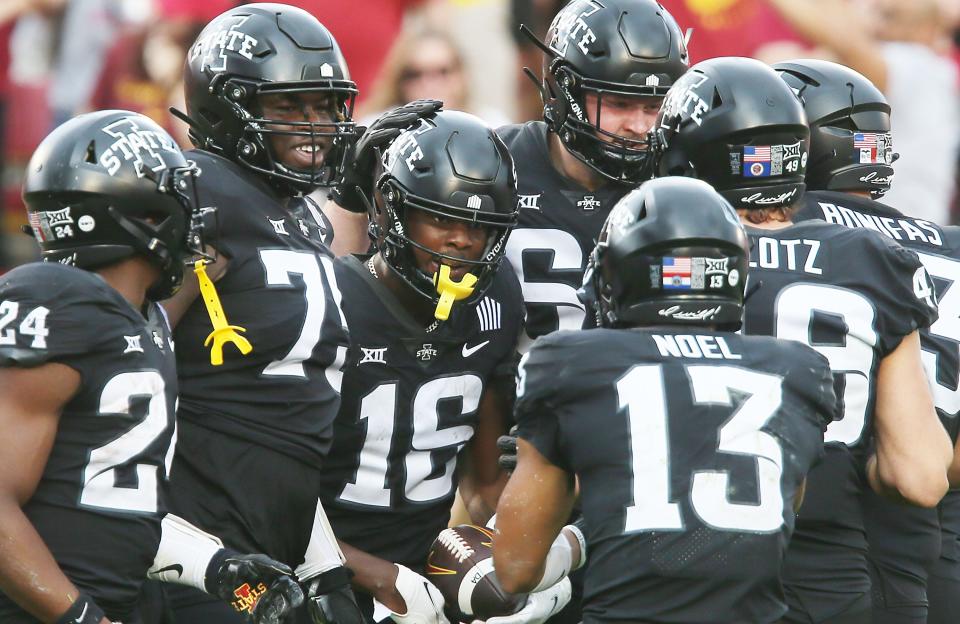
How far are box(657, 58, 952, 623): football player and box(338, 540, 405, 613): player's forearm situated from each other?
1324 mm

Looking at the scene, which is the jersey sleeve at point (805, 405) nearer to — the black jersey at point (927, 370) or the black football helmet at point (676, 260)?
the black football helmet at point (676, 260)

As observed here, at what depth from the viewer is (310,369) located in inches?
191

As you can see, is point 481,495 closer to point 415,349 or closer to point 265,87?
point 415,349

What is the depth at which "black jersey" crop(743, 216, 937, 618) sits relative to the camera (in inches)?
170

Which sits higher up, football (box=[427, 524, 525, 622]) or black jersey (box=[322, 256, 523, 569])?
black jersey (box=[322, 256, 523, 569])

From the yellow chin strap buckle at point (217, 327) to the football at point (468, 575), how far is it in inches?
38.5

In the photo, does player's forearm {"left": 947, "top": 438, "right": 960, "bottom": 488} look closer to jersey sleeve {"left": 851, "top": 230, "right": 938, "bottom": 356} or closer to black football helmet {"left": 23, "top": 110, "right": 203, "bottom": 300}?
jersey sleeve {"left": 851, "top": 230, "right": 938, "bottom": 356}

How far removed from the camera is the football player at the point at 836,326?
14.1 ft

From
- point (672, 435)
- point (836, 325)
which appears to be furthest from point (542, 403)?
point (836, 325)

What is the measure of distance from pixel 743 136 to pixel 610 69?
949 mm

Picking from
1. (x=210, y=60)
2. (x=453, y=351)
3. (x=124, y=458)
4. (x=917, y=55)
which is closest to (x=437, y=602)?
(x=453, y=351)

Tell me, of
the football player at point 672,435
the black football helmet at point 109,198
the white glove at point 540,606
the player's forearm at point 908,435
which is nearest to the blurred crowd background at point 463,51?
the white glove at point 540,606

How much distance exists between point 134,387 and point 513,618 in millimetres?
1503
